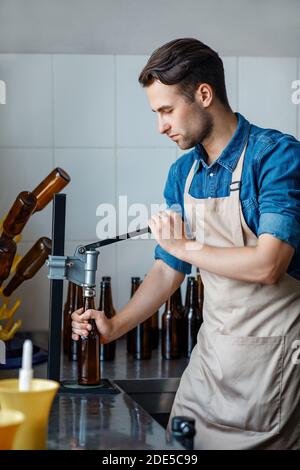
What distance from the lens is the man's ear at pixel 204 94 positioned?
186 cm

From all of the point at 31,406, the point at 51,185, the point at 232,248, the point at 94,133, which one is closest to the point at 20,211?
the point at 51,185

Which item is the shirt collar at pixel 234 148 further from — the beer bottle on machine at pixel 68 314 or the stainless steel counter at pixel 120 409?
the beer bottle on machine at pixel 68 314

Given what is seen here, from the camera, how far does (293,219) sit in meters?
1.71

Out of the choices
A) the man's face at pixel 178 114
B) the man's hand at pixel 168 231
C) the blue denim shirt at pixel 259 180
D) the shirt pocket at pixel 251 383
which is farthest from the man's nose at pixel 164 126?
the shirt pocket at pixel 251 383

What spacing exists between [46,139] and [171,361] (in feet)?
2.89

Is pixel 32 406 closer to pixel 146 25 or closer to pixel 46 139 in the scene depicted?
pixel 46 139

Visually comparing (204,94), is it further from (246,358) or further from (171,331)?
(171,331)

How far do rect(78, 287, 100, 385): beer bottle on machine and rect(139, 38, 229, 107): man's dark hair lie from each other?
0.54m

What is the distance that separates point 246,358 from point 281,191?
41 centimetres

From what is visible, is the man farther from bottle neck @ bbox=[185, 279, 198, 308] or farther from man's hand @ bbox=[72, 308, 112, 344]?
bottle neck @ bbox=[185, 279, 198, 308]

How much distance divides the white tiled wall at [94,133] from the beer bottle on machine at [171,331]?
23cm

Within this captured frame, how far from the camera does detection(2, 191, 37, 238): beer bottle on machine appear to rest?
2.05 m

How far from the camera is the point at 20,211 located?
2.07 metres
